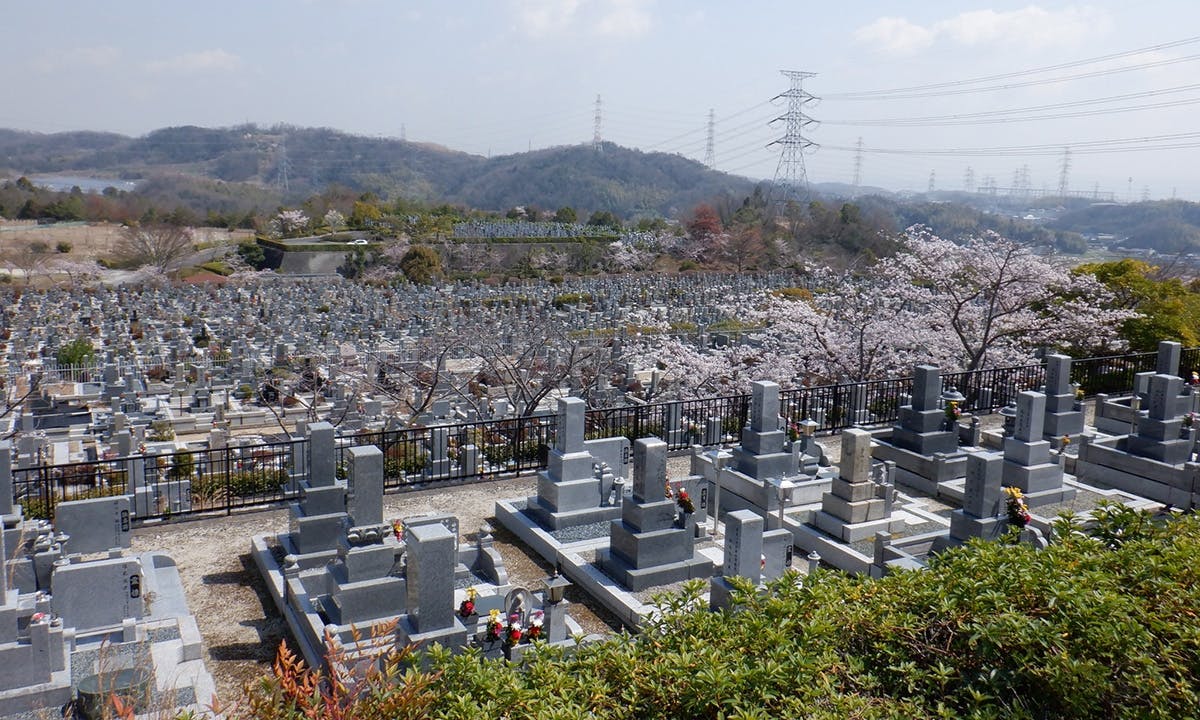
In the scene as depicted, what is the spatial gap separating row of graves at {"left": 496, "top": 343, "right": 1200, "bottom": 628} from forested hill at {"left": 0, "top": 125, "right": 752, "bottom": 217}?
129075mm

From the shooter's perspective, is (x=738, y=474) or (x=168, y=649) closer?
(x=168, y=649)

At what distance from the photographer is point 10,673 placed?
271 inches

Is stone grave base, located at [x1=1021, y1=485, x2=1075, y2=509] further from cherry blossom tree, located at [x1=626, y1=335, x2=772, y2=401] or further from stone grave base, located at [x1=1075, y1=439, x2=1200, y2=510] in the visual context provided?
cherry blossom tree, located at [x1=626, y1=335, x2=772, y2=401]

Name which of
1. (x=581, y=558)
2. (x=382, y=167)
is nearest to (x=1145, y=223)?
(x=581, y=558)

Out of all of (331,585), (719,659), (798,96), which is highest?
(798,96)

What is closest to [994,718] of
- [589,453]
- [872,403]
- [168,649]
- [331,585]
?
[331,585]

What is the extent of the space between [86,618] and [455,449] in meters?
7.77

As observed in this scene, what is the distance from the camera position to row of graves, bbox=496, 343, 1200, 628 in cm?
967

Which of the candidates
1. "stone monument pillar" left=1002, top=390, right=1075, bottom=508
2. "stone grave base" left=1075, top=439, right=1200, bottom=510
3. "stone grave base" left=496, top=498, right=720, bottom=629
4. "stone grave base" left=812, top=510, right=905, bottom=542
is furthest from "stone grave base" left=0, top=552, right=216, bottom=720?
"stone grave base" left=1075, top=439, right=1200, bottom=510

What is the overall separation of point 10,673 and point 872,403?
15013 mm

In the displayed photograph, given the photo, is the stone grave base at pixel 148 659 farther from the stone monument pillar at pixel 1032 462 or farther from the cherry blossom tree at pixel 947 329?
the cherry blossom tree at pixel 947 329

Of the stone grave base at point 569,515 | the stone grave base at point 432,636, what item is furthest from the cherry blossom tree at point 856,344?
the stone grave base at point 432,636

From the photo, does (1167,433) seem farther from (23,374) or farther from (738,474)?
(23,374)

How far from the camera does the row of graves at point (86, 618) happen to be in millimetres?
6863
